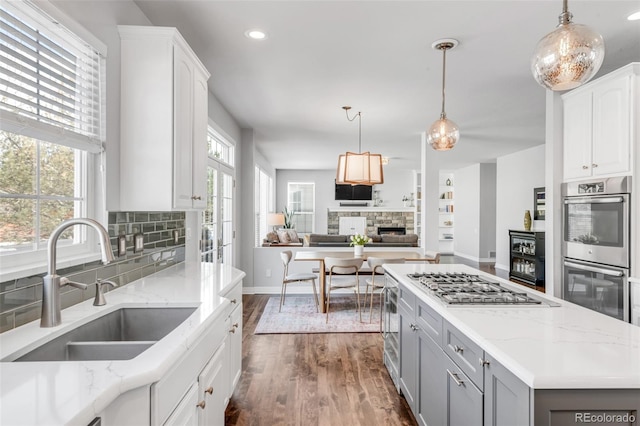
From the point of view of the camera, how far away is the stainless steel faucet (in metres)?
1.29

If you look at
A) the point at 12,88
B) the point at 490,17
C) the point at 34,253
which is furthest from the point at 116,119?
the point at 490,17

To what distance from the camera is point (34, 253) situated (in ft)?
4.90

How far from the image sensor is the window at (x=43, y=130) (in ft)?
4.53

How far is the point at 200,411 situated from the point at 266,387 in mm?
1364

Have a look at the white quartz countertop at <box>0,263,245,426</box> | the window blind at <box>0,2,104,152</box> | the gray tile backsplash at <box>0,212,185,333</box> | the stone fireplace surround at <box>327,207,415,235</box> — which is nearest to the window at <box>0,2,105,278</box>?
the window blind at <box>0,2,104,152</box>

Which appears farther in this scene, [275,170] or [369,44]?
[275,170]

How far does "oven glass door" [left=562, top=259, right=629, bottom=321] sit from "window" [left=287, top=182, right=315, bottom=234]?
800cm

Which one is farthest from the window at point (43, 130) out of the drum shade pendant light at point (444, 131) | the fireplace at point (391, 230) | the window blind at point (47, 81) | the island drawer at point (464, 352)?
the fireplace at point (391, 230)

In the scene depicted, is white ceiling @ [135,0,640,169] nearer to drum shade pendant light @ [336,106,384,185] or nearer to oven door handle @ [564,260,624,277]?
drum shade pendant light @ [336,106,384,185]

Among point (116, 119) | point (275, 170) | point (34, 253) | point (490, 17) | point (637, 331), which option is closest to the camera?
point (637, 331)

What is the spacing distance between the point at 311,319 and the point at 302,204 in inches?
258

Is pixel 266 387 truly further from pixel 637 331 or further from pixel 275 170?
pixel 275 170

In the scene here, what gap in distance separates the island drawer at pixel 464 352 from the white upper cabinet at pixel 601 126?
2.15 meters

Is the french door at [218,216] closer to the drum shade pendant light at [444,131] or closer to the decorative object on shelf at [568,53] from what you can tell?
the drum shade pendant light at [444,131]
